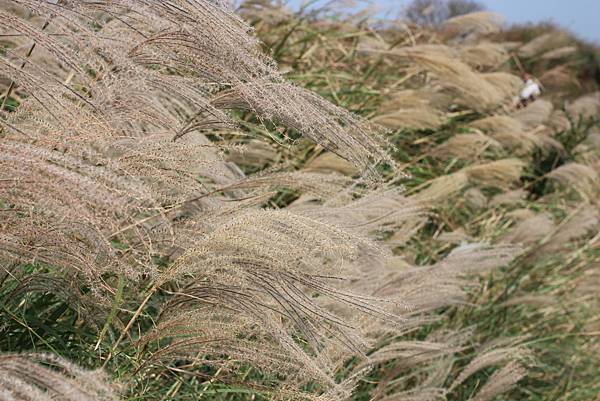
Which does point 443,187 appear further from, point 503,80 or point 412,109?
point 503,80

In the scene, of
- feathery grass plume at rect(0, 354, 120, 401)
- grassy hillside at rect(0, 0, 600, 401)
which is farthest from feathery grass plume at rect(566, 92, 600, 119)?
feathery grass plume at rect(0, 354, 120, 401)

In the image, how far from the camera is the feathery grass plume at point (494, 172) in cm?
573

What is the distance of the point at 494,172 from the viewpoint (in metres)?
5.79

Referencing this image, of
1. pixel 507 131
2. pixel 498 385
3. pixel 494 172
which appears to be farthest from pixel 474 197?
pixel 498 385

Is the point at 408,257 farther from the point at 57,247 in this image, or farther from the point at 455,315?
the point at 57,247

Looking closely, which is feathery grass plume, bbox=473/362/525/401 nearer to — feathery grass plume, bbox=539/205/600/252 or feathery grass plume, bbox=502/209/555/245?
feathery grass plume, bbox=539/205/600/252

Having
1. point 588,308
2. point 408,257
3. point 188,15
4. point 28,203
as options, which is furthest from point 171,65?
point 588,308

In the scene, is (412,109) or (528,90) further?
(528,90)

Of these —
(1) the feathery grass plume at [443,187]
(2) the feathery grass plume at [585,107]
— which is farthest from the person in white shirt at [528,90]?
(1) the feathery grass plume at [443,187]

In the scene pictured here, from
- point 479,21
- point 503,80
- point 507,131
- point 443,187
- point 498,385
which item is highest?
point 479,21

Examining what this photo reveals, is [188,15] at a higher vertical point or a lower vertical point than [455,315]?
higher

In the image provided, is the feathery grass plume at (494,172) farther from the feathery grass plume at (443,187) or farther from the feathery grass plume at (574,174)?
the feathery grass plume at (574,174)

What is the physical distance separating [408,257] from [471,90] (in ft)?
6.00

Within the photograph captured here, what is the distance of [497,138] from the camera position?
675 cm
